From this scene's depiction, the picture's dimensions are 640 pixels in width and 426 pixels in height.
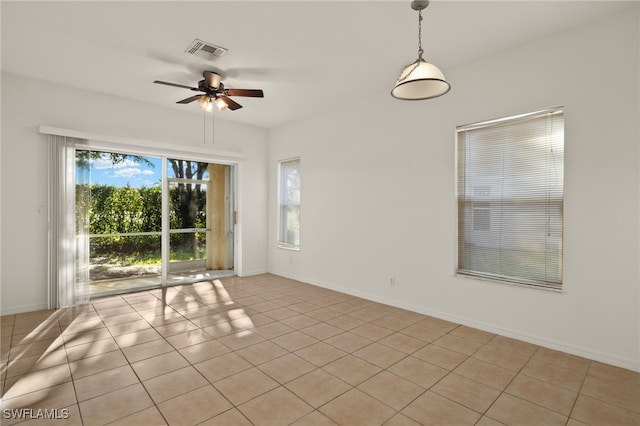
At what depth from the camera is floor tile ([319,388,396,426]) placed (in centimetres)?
200

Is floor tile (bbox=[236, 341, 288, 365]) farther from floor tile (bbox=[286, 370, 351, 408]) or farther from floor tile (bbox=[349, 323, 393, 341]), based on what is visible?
floor tile (bbox=[349, 323, 393, 341])

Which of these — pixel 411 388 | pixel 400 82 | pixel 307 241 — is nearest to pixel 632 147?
pixel 400 82

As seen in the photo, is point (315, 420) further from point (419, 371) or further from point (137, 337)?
point (137, 337)

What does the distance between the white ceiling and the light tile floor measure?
10.0 feet

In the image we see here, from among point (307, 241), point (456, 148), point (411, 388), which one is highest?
point (456, 148)

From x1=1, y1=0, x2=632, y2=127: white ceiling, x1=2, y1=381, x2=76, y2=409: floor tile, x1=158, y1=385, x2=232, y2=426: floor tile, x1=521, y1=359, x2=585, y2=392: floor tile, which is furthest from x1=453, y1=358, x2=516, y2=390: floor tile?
x1=1, y1=0, x2=632, y2=127: white ceiling

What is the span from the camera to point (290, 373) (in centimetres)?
257

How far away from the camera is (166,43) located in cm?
322

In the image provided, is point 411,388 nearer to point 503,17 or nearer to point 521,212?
point 521,212

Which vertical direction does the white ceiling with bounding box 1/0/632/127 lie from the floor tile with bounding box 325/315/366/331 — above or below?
above

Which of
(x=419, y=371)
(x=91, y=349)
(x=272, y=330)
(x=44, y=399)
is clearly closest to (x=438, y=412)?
(x=419, y=371)

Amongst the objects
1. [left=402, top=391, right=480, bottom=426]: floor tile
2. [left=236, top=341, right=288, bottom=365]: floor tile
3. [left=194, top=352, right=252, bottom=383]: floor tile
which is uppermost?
[left=194, top=352, right=252, bottom=383]: floor tile

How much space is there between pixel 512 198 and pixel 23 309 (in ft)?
20.1

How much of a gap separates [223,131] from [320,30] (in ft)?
11.4
